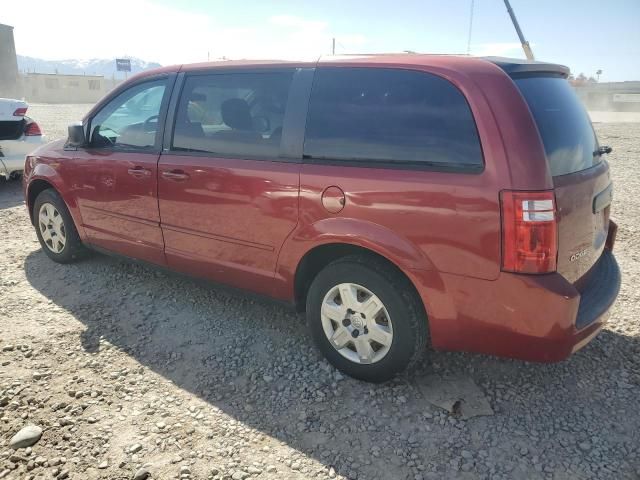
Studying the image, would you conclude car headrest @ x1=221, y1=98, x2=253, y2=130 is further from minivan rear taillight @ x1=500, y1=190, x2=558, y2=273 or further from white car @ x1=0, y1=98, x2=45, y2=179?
white car @ x1=0, y1=98, x2=45, y2=179

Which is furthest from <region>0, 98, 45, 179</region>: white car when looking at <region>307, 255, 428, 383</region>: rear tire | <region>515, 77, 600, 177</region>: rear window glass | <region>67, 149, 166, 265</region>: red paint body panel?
<region>515, 77, 600, 177</region>: rear window glass

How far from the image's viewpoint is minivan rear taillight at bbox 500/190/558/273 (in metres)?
2.15

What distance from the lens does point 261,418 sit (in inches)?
101

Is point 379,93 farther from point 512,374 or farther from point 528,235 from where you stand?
point 512,374

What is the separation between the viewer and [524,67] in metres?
2.50

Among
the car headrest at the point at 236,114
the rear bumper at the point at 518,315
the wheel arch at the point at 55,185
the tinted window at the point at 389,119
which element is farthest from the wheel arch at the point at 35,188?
the rear bumper at the point at 518,315

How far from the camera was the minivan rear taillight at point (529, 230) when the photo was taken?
7.05 ft

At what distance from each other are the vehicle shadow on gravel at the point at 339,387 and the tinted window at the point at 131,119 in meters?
1.26

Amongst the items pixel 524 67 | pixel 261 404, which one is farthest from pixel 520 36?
pixel 261 404

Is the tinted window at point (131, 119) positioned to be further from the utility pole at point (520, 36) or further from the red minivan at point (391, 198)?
the utility pole at point (520, 36)

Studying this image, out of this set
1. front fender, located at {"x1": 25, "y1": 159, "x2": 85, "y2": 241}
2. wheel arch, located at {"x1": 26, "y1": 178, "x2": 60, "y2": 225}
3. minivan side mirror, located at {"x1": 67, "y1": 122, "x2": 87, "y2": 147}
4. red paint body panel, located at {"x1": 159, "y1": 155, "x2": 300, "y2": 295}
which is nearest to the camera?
red paint body panel, located at {"x1": 159, "y1": 155, "x2": 300, "y2": 295}

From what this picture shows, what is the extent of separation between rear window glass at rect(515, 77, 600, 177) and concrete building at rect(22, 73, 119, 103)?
192 feet

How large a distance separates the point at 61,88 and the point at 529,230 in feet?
208

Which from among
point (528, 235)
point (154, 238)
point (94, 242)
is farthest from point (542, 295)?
point (94, 242)
